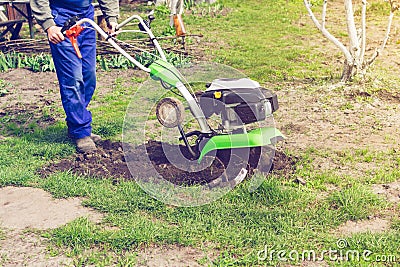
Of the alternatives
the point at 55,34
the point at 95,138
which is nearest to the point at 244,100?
the point at 55,34

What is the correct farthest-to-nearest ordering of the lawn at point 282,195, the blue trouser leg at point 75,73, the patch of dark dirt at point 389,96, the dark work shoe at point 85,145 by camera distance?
1. the patch of dark dirt at point 389,96
2. the dark work shoe at point 85,145
3. the blue trouser leg at point 75,73
4. the lawn at point 282,195

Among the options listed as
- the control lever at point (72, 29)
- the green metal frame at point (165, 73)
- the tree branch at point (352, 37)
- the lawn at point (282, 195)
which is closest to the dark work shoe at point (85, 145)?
the lawn at point (282, 195)

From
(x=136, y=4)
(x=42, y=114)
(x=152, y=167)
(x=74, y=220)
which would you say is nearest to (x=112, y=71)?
(x=42, y=114)

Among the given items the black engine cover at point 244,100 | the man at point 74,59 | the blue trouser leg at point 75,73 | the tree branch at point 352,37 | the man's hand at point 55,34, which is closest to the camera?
the black engine cover at point 244,100

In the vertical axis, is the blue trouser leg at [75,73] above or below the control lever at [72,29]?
below

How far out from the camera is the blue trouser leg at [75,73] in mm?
5121

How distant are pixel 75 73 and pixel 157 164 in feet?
3.79

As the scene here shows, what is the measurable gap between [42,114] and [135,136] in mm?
1534

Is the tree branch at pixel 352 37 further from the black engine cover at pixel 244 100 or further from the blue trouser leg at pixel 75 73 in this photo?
the blue trouser leg at pixel 75 73

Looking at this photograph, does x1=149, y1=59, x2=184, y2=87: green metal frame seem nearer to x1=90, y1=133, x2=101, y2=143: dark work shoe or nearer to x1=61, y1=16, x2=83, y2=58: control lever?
x1=61, y1=16, x2=83, y2=58: control lever

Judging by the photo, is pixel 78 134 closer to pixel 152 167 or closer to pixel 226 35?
pixel 152 167

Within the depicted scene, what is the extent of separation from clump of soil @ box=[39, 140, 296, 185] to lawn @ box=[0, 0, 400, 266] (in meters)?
0.13

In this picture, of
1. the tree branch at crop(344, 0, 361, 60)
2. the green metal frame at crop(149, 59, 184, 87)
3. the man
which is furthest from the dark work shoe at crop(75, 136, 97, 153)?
the tree branch at crop(344, 0, 361, 60)

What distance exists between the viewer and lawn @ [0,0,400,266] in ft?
11.9
